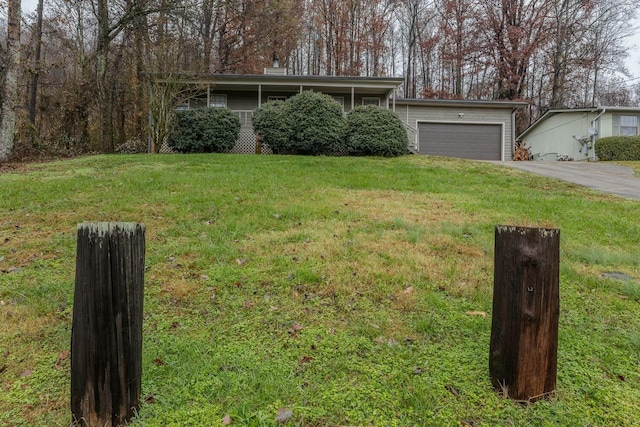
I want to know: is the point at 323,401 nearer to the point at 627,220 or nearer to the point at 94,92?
the point at 627,220

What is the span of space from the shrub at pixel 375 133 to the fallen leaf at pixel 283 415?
11.6 m

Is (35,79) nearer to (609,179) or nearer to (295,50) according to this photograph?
(295,50)

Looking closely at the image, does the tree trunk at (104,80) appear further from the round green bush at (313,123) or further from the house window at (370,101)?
the house window at (370,101)

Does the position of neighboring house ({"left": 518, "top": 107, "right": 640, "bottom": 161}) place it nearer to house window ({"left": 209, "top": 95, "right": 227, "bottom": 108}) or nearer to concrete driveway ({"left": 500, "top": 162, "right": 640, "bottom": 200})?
concrete driveway ({"left": 500, "top": 162, "right": 640, "bottom": 200})

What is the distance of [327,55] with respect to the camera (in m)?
25.6

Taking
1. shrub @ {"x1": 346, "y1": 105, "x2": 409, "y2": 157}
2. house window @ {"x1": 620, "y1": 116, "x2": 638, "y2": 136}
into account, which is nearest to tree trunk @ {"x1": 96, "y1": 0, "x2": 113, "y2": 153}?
shrub @ {"x1": 346, "y1": 105, "x2": 409, "y2": 157}

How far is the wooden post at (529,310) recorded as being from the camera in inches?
69.6

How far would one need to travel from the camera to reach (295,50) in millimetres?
25438

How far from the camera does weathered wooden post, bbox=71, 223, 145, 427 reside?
1584 mm

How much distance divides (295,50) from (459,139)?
1369cm

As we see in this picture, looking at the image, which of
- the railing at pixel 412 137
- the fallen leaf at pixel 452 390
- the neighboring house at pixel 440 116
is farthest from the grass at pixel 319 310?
the neighboring house at pixel 440 116

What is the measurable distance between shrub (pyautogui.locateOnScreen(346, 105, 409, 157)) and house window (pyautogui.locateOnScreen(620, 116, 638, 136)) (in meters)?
12.4

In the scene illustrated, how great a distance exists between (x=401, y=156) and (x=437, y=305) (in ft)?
36.0

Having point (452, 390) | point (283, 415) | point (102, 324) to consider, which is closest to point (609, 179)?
Answer: point (452, 390)
